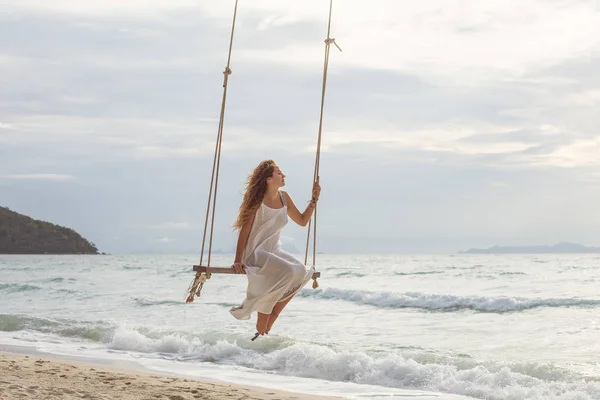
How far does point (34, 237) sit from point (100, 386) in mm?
85430

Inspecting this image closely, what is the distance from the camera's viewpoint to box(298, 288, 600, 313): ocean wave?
19016 mm

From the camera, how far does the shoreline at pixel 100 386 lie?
6.93 metres

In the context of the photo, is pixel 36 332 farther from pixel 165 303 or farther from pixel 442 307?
pixel 442 307

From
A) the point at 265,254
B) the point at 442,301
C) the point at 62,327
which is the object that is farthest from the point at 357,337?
the point at 265,254

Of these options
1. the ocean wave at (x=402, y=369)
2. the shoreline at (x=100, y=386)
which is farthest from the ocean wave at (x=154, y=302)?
the shoreline at (x=100, y=386)

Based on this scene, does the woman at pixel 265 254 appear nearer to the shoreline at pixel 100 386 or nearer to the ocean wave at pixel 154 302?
the shoreline at pixel 100 386

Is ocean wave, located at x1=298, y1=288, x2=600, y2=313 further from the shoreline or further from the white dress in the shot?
the white dress

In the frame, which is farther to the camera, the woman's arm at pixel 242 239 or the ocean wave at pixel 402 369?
the ocean wave at pixel 402 369

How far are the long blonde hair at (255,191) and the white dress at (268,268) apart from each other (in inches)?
2.5

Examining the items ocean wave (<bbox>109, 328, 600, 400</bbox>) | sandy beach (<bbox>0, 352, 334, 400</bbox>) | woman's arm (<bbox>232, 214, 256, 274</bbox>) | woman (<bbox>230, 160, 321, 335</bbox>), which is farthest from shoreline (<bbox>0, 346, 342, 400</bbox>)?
ocean wave (<bbox>109, 328, 600, 400</bbox>)

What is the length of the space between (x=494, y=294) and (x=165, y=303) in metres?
9.10

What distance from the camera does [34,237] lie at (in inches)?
3474

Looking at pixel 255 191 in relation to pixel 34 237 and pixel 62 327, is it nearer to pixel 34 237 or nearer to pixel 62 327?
pixel 62 327

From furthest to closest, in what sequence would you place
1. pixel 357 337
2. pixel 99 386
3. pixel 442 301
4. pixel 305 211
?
pixel 442 301
pixel 357 337
pixel 99 386
pixel 305 211
